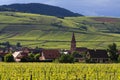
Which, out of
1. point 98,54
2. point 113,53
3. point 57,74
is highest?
point 57,74

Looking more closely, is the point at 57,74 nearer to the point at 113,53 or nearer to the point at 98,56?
the point at 113,53

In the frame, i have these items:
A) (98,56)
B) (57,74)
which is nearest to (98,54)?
(98,56)

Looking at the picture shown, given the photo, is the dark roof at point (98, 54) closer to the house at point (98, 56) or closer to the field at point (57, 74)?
the house at point (98, 56)

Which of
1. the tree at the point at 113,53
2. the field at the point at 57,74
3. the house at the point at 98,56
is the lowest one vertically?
the house at the point at 98,56

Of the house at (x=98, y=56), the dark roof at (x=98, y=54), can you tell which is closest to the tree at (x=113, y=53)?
the house at (x=98, y=56)

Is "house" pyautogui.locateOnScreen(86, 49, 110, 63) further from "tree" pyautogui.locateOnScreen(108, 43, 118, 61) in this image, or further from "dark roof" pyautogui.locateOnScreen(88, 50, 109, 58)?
"tree" pyautogui.locateOnScreen(108, 43, 118, 61)

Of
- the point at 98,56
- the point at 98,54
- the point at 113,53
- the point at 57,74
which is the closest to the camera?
the point at 57,74

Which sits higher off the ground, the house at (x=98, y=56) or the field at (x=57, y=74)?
the field at (x=57, y=74)

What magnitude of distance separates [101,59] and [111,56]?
13855 mm

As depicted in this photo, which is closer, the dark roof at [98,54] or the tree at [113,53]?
the tree at [113,53]

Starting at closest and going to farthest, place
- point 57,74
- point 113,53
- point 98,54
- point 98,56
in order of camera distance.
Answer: point 57,74 → point 113,53 → point 98,56 → point 98,54

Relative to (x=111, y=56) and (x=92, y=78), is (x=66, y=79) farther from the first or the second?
(x=111, y=56)

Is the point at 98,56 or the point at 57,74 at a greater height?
the point at 57,74

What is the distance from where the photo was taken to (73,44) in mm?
167250
